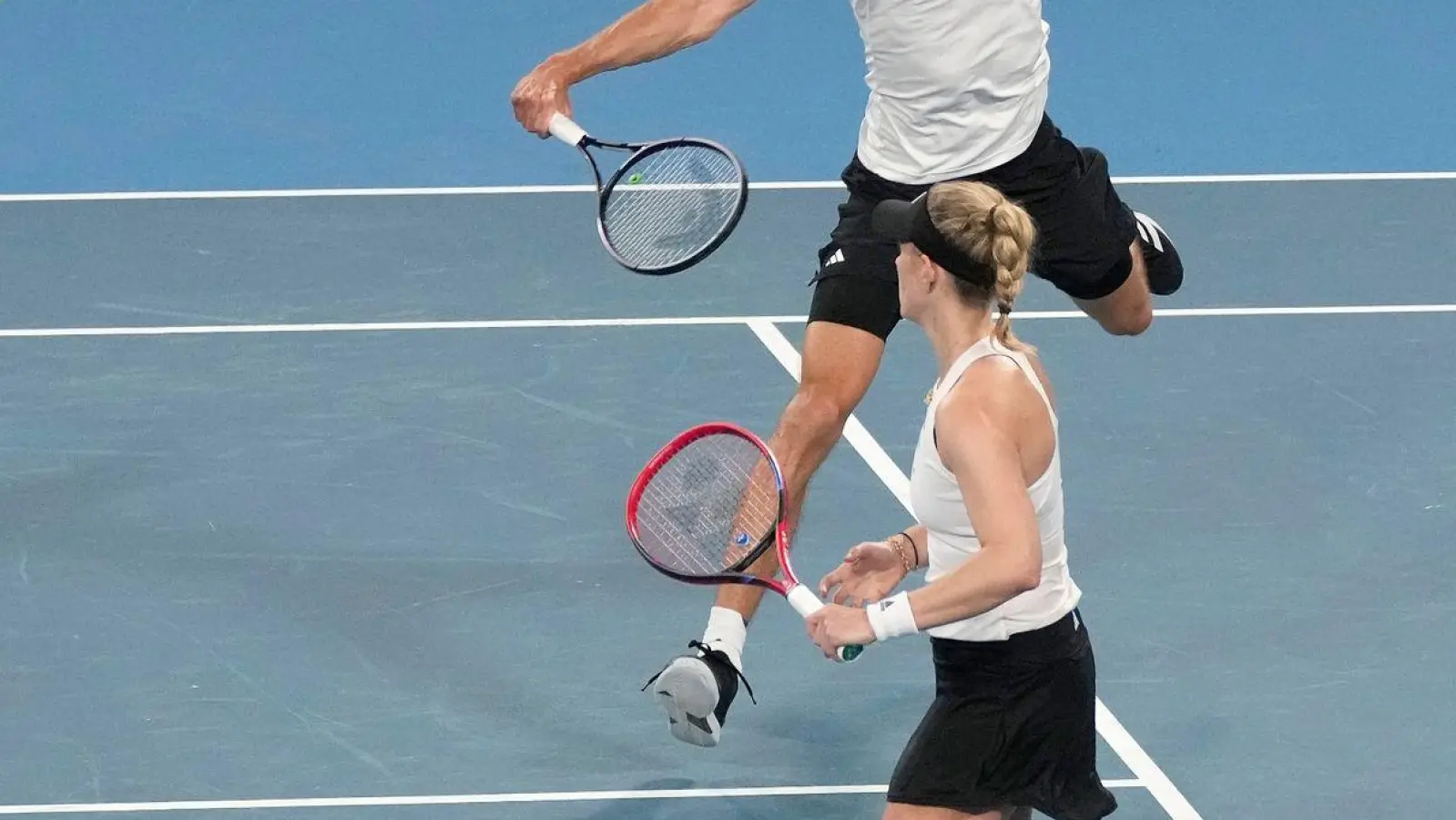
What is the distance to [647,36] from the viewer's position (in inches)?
224

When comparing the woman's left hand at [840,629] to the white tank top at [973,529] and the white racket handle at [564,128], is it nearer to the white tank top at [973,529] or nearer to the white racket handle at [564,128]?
the white tank top at [973,529]

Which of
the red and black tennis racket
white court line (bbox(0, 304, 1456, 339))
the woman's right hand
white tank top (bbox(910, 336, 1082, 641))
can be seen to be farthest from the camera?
white court line (bbox(0, 304, 1456, 339))

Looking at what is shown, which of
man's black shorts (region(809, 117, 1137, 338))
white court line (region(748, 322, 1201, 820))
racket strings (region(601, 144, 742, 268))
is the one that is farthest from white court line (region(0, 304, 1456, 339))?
racket strings (region(601, 144, 742, 268))

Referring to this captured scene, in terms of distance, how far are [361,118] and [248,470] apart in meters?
4.32

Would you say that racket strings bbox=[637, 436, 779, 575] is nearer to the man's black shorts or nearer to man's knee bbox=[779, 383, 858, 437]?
man's knee bbox=[779, 383, 858, 437]

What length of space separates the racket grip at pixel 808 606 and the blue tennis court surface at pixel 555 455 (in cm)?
121

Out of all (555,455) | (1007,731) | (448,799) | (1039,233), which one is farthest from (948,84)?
(555,455)

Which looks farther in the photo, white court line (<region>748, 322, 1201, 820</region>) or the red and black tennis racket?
white court line (<region>748, 322, 1201, 820</region>)

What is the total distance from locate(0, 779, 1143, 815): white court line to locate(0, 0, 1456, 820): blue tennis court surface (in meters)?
0.01

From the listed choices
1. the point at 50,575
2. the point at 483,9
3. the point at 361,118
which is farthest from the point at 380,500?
the point at 483,9

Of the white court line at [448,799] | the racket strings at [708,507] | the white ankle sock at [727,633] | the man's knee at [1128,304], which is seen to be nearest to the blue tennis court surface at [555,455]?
the white court line at [448,799]

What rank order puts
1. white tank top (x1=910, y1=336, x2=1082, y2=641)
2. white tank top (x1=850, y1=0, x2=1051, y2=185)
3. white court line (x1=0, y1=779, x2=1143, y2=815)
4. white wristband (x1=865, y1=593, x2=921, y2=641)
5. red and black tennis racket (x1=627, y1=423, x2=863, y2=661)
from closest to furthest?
white wristband (x1=865, y1=593, x2=921, y2=641), white tank top (x1=910, y1=336, x2=1082, y2=641), red and black tennis racket (x1=627, y1=423, x2=863, y2=661), white court line (x1=0, y1=779, x2=1143, y2=815), white tank top (x1=850, y1=0, x2=1051, y2=185)

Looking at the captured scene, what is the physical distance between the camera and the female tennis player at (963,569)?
4.36m

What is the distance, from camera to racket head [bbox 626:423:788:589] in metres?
4.91
